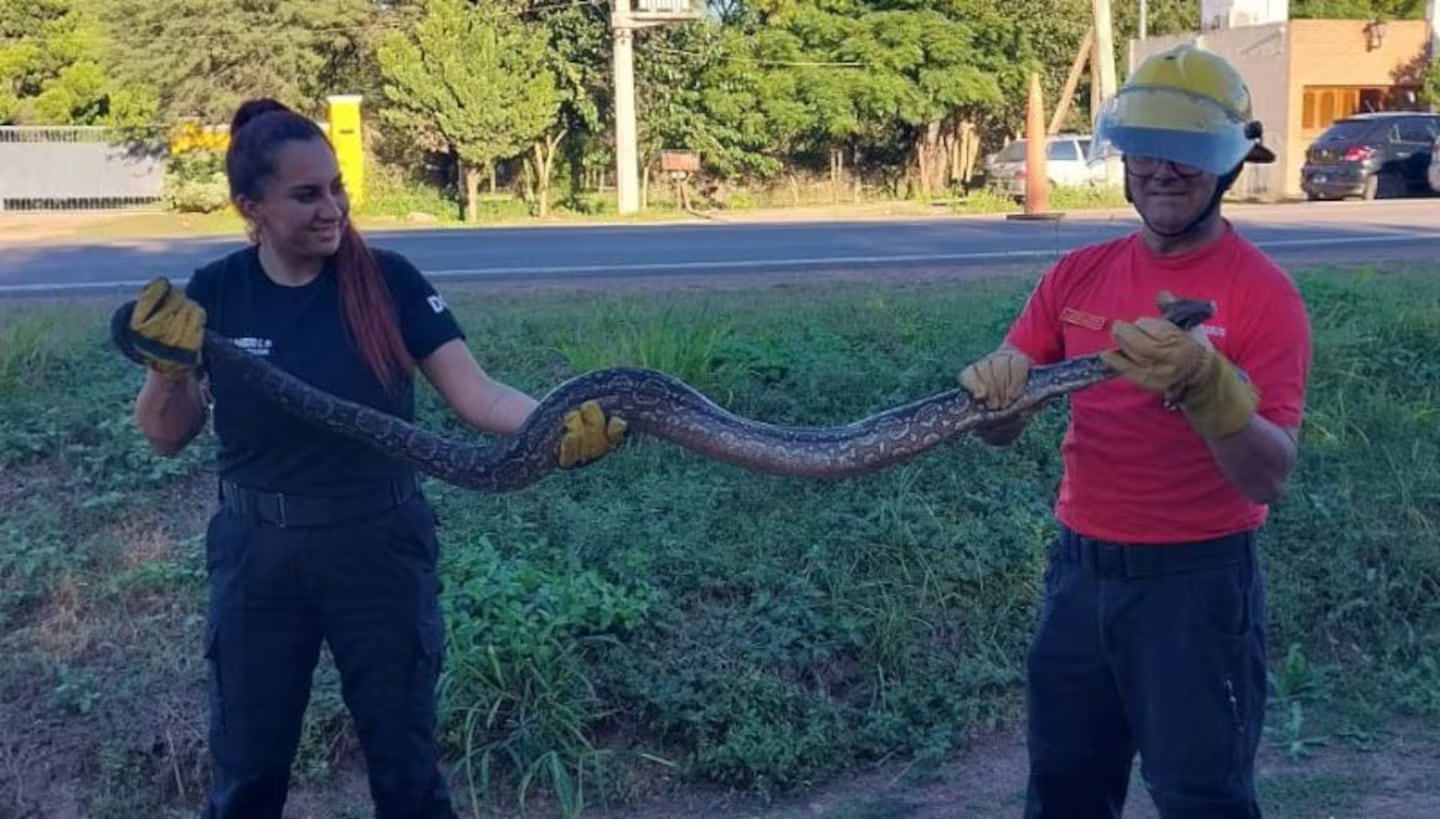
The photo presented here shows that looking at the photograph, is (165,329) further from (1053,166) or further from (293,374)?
(1053,166)

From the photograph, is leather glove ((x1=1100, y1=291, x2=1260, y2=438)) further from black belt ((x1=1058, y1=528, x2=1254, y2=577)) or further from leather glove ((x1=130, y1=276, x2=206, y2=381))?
leather glove ((x1=130, y1=276, x2=206, y2=381))

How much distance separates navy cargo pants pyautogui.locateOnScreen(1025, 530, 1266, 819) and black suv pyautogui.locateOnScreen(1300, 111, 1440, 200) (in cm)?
2789

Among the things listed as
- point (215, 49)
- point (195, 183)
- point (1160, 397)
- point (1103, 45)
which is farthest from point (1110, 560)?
point (215, 49)

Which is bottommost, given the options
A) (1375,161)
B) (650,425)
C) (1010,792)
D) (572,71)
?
(1010,792)

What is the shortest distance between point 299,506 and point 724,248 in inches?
476

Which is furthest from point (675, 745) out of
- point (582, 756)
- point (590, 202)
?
point (590, 202)

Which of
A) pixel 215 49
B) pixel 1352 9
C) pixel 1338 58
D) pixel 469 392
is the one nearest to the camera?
pixel 469 392

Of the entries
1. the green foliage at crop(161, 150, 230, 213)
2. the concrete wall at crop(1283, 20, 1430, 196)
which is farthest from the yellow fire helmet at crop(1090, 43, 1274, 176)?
the concrete wall at crop(1283, 20, 1430, 196)

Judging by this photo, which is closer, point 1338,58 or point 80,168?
point 80,168

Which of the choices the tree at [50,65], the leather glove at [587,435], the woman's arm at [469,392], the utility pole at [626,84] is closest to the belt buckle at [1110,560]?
the leather glove at [587,435]

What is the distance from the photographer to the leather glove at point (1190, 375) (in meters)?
3.02

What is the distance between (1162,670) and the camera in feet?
11.0

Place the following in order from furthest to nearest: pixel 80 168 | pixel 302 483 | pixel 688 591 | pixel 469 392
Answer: pixel 80 168
pixel 688 591
pixel 469 392
pixel 302 483

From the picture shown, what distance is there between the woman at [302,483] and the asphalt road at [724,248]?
8084 mm
